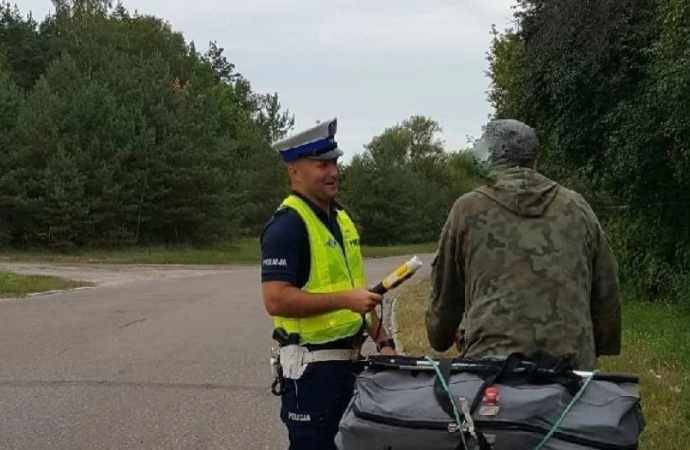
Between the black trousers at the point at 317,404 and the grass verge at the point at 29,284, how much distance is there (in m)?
17.8

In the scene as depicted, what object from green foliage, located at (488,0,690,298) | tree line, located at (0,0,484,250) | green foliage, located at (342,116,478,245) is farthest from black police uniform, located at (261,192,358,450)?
green foliage, located at (342,116,478,245)

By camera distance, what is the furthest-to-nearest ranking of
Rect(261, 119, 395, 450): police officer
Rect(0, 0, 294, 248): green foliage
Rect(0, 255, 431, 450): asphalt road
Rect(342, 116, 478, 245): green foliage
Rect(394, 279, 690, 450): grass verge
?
Rect(342, 116, 478, 245): green foliage < Rect(0, 0, 294, 248): green foliage < Rect(0, 255, 431, 450): asphalt road < Rect(394, 279, 690, 450): grass verge < Rect(261, 119, 395, 450): police officer

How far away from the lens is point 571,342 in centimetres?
334

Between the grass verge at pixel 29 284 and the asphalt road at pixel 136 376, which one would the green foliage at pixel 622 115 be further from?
the grass verge at pixel 29 284

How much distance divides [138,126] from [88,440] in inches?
1468

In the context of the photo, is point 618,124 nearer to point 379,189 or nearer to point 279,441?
point 279,441

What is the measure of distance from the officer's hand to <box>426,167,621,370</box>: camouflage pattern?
27cm

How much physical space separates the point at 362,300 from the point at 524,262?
0.61 meters

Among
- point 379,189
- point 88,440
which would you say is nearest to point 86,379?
point 88,440

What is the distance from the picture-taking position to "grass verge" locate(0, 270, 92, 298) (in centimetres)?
2139

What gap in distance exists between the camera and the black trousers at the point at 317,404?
3.77 metres

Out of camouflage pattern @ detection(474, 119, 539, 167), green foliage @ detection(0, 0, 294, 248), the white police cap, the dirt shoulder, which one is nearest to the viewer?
camouflage pattern @ detection(474, 119, 539, 167)

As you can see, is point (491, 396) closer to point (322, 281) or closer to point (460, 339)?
point (460, 339)

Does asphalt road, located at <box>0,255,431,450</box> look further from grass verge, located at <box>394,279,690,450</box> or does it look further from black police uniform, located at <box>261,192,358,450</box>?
black police uniform, located at <box>261,192,358,450</box>
